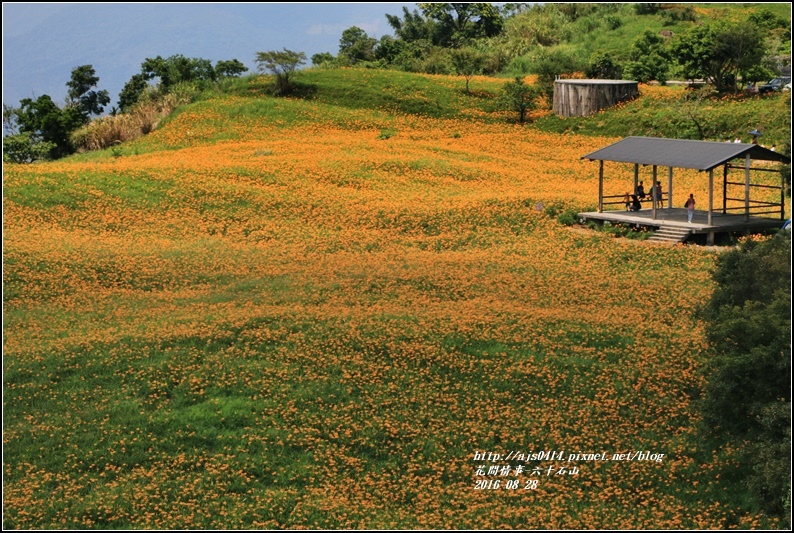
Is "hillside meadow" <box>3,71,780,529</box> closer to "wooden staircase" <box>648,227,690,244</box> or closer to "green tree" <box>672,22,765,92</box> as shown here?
"wooden staircase" <box>648,227,690,244</box>

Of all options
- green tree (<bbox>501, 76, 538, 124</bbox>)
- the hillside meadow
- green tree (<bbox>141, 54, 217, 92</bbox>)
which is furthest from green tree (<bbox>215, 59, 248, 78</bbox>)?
the hillside meadow

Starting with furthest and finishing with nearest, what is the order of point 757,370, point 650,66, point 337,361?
point 650,66 → point 337,361 → point 757,370

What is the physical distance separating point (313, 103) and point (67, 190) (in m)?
23.7

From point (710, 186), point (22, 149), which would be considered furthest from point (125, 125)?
point (710, 186)

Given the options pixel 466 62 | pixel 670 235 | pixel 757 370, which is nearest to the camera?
pixel 757 370

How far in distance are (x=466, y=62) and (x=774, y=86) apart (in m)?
20.9

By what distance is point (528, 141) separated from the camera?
206ft

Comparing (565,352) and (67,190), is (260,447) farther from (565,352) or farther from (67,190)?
(67,190)

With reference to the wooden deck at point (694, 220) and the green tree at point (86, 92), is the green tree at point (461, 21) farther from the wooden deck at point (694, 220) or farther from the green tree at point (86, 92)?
the wooden deck at point (694, 220)

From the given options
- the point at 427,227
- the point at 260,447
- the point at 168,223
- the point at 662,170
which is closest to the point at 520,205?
the point at 427,227

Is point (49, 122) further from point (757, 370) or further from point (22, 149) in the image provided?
point (757, 370)

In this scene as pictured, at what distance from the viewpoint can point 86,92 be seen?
81688 mm

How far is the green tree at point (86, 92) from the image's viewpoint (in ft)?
265

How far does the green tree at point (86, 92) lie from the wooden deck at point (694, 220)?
160ft
